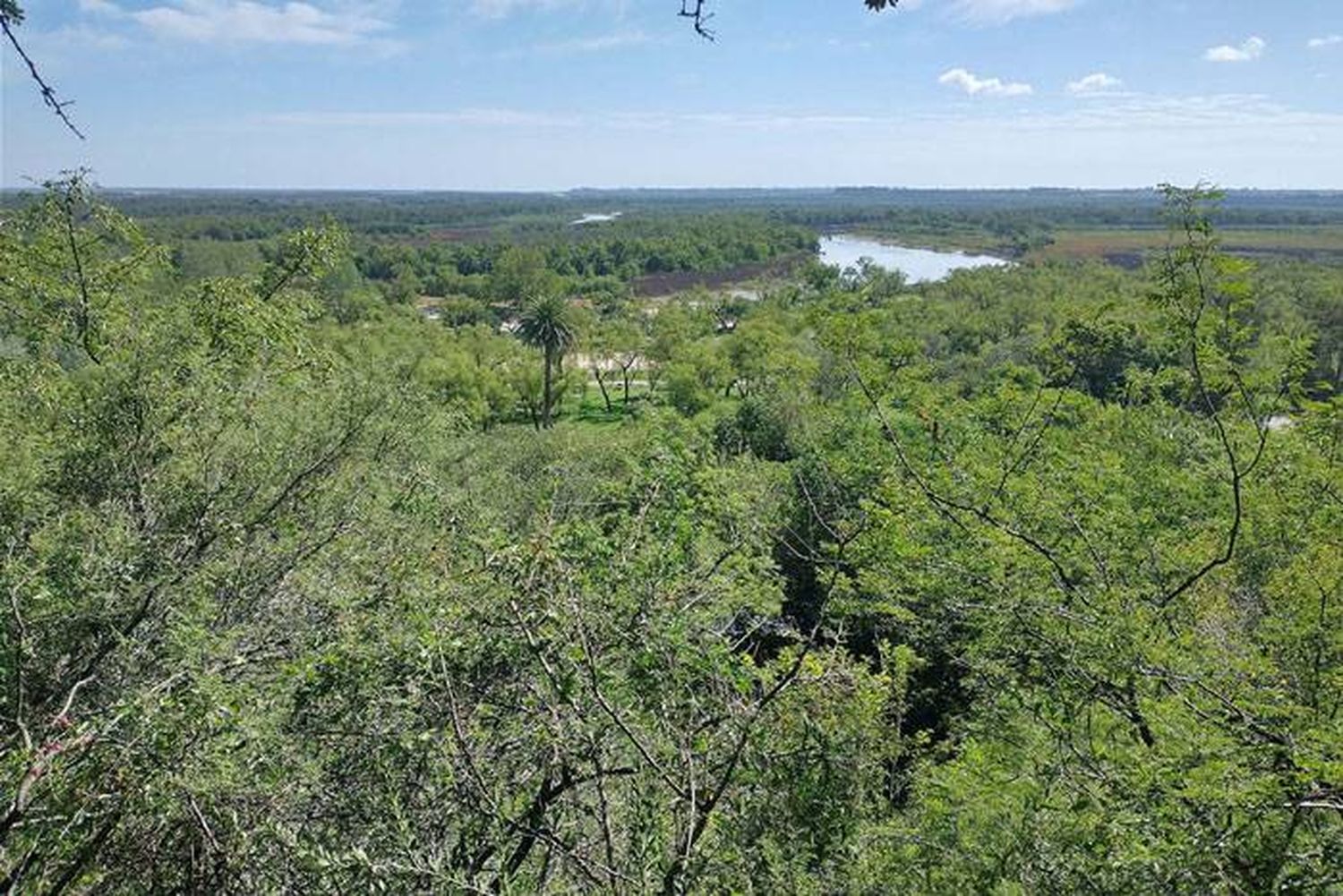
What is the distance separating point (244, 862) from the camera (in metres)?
3.99

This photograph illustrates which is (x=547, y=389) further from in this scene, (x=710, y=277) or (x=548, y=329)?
(x=710, y=277)

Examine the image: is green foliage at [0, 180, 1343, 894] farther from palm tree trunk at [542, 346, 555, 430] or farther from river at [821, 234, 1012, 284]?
river at [821, 234, 1012, 284]

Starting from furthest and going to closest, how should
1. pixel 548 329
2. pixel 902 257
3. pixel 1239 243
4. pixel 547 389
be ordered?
pixel 902 257, pixel 1239 243, pixel 547 389, pixel 548 329

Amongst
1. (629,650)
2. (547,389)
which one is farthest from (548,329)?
(629,650)

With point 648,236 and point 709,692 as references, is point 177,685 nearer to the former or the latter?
point 709,692

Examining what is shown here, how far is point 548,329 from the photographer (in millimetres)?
A: 45188

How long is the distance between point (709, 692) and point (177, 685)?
2.83 metres

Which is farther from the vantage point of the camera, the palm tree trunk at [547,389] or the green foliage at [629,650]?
the palm tree trunk at [547,389]

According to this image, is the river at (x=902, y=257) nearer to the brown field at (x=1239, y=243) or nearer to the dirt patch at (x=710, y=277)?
the dirt patch at (x=710, y=277)

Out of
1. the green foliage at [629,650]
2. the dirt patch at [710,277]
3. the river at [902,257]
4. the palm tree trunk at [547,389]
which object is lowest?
the palm tree trunk at [547,389]

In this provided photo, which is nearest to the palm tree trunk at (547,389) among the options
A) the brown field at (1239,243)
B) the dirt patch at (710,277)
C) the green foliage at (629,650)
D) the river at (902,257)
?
the green foliage at (629,650)

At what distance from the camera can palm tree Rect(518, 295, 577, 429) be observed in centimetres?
4494

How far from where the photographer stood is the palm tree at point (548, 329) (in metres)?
44.9

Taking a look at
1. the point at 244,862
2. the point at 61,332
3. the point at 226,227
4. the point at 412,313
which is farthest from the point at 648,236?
the point at 244,862
